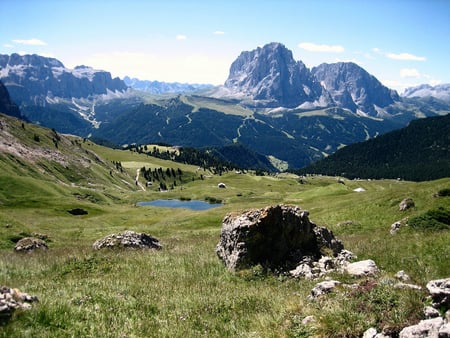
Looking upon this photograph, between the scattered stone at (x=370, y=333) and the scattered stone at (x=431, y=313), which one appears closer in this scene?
the scattered stone at (x=370, y=333)

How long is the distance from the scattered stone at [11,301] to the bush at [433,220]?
31019mm

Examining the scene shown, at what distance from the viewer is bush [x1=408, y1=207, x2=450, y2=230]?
31.8 metres

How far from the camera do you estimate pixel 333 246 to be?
2275cm

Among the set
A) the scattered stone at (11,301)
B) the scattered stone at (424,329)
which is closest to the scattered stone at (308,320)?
the scattered stone at (424,329)

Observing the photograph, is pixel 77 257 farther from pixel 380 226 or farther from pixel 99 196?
pixel 99 196

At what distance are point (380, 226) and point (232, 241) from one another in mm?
27542

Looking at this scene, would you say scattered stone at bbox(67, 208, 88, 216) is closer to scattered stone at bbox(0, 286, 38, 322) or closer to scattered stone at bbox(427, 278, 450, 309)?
scattered stone at bbox(0, 286, 38, 322)

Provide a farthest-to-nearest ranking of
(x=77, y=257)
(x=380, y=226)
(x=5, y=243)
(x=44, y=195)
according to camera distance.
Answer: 1. (x=44, y=195)
2. (x=380, y=226)
3. (x=5, y=243)
4. (x=77, y=257)

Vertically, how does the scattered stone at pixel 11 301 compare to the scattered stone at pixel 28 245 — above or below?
above

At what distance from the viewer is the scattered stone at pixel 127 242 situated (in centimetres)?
2832

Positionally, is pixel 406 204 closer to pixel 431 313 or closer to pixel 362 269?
pixel 362 269

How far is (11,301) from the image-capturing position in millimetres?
10117

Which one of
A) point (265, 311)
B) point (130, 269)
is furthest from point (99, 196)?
point (265, 311)

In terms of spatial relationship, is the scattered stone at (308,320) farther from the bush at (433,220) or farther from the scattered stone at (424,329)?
the bush at (433,220)
